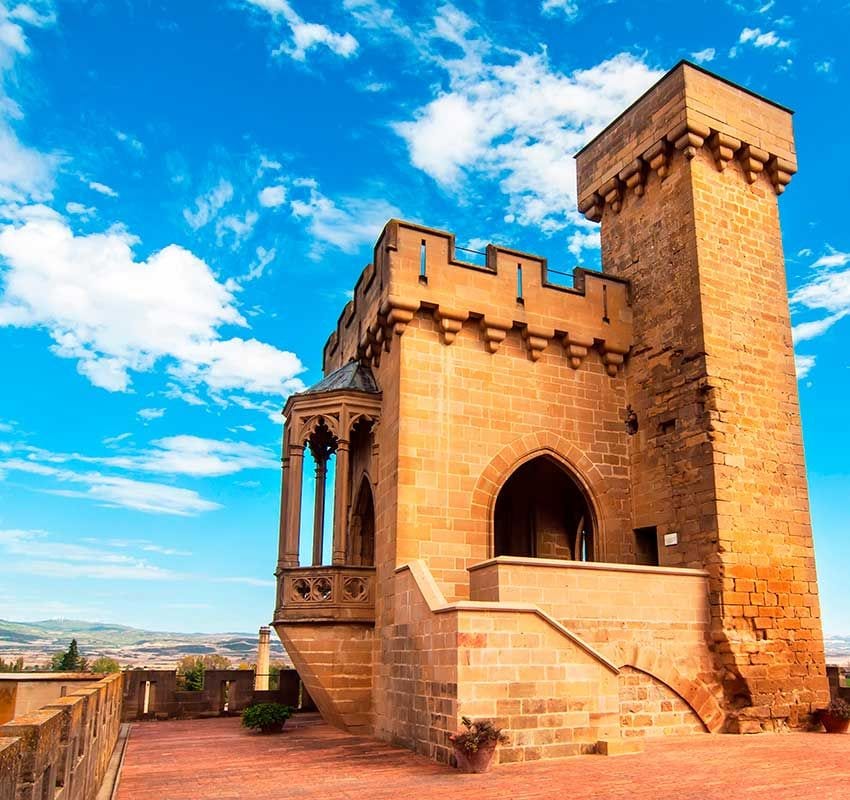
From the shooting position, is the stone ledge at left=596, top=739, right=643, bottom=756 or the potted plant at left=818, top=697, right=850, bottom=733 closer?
the stone ledge at left=596, top=739, right=643, bottom=756

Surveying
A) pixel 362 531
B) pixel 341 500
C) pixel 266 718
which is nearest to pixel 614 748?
pixel 266 718

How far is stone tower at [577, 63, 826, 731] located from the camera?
12.5 metres

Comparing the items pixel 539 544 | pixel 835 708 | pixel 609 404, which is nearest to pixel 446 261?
pixel 609 404

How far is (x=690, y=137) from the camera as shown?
1434cm

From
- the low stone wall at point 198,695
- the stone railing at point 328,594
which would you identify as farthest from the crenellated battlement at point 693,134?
the low stone wall at point 198,695

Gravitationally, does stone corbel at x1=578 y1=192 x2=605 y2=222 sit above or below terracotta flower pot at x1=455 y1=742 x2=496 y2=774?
above

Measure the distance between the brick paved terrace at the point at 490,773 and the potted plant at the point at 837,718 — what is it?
68cm

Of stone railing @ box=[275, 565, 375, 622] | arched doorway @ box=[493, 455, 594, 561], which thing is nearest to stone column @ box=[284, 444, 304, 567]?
stone railing @ box=[275, 565, 375, 622]

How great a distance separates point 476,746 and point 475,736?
0.10 metres

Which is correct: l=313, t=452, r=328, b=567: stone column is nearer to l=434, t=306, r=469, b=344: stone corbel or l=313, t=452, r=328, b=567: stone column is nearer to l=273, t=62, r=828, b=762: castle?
l=273, t=62, r=828, b=762: castle

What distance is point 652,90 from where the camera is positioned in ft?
50.6

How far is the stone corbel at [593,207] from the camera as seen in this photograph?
54.9ft

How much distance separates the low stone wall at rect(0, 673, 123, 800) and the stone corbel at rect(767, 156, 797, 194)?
14.4 metres

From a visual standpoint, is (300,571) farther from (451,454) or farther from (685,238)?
(685,238)
